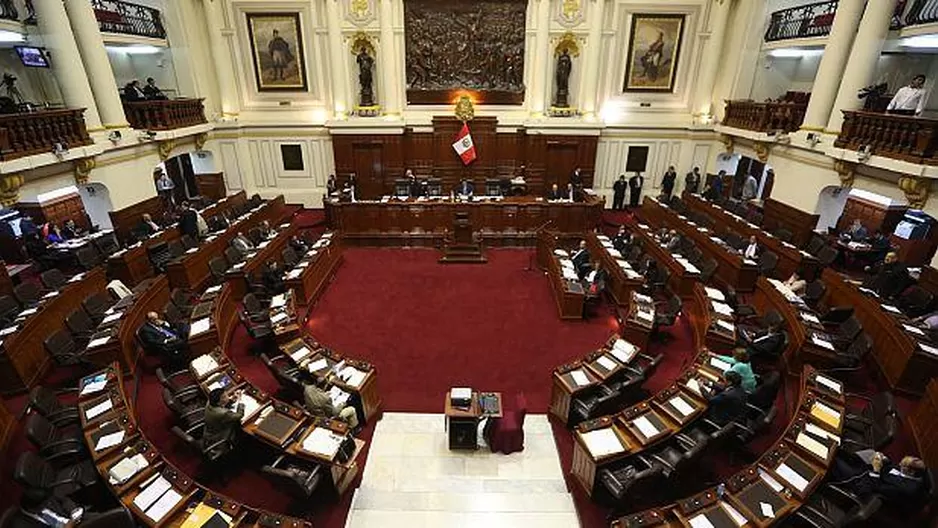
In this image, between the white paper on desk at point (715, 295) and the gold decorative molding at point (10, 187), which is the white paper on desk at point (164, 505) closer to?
the gold decorative molding at point (10, 187)

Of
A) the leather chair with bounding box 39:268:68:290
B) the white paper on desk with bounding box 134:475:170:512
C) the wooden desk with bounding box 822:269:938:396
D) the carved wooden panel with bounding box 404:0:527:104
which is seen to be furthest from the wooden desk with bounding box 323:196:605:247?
the white paper on desk with bounding box 134:475:170:512

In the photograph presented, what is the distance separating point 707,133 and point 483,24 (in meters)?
9.16

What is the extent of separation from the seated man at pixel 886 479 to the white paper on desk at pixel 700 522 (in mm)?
1903

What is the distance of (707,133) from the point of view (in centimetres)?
1702

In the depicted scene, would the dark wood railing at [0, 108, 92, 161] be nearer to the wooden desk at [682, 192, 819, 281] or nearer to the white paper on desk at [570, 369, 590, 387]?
the white paper on desk at [570, 369, 590, 387]

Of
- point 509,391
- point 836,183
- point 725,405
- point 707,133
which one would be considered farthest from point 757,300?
point 707,133

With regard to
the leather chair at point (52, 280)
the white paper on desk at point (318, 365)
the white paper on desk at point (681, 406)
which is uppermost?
the leather chair at point (52, 280)

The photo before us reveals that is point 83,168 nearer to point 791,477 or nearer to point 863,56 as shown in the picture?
point 791,477

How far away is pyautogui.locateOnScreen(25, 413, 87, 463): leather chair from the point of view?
5387 mm

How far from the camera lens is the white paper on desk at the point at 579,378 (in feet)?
22.2

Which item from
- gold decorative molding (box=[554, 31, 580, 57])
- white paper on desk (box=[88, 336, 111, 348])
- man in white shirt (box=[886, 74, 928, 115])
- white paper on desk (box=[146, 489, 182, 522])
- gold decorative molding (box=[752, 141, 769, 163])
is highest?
gold decorative molding (box=[554, 31, 580, 57])

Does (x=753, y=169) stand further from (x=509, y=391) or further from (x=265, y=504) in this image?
(x=265, y=504)

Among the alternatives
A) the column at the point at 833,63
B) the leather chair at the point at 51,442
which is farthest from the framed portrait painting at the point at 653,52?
the leather chair at the point at 51,442

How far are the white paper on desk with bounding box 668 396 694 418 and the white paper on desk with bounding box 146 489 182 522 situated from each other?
5909 mm
